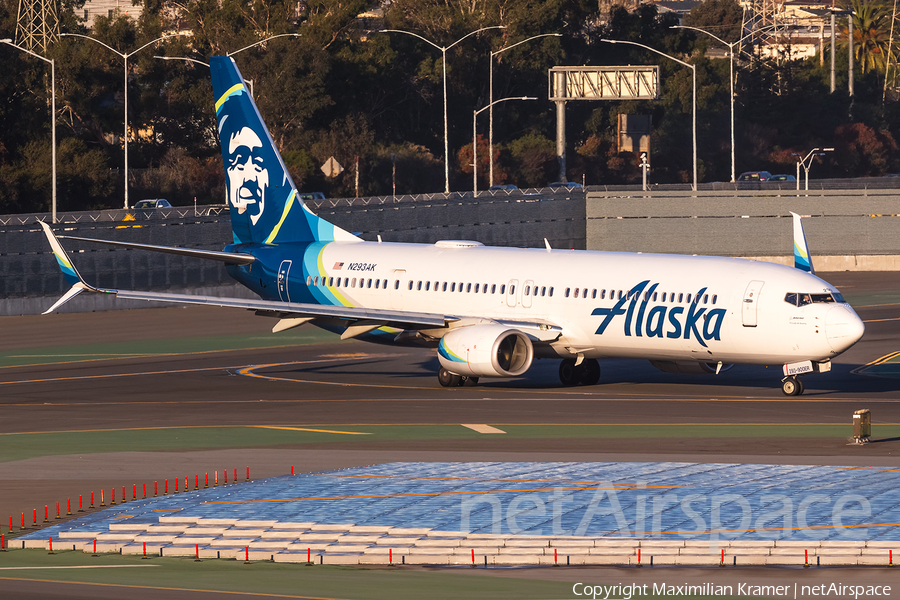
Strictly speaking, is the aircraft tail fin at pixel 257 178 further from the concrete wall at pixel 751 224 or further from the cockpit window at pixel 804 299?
the concrete wall at pixel 751 224

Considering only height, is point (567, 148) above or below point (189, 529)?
above

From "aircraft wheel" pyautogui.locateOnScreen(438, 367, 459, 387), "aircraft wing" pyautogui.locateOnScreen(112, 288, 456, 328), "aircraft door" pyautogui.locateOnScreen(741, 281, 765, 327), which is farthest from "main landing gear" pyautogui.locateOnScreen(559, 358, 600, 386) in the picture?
"aircraft door" pyautogui.locateOnScreen(741, 281, 765, 327)

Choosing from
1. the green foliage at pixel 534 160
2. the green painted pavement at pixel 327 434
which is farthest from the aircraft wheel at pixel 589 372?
the green foliage at pixel 534 160

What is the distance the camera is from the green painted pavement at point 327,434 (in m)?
34.9

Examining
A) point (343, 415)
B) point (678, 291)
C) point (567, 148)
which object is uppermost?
point (567, 148)

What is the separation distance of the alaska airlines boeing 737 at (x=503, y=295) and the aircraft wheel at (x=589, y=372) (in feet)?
0.11

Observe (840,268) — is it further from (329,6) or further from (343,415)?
(329,6)

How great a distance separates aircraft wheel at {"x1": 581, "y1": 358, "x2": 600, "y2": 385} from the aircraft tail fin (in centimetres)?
1008

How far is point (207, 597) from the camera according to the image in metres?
19.6

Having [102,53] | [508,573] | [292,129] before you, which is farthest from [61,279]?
[292,129]

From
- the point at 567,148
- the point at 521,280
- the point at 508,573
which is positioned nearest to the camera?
the point at 508,573

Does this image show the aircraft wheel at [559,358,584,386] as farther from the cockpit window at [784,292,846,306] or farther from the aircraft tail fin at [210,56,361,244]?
the aircraft tail fin at [210,56,361,244]

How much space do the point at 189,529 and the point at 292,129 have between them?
429 feet

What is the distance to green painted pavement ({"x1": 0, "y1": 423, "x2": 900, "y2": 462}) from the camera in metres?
34.9
